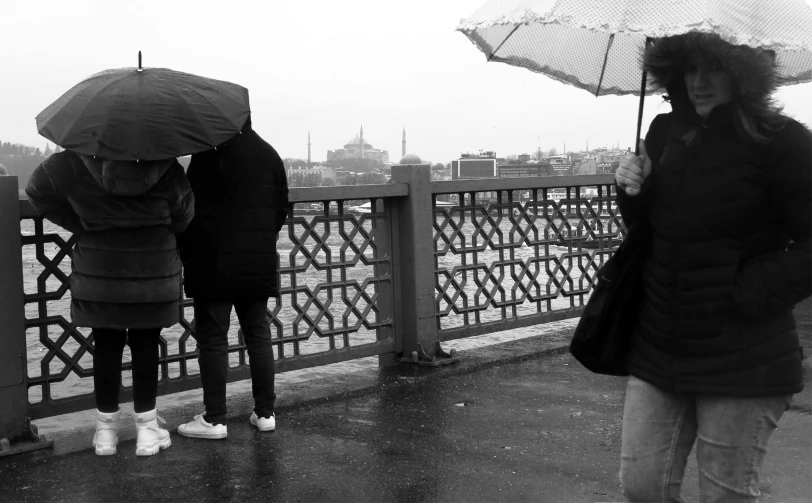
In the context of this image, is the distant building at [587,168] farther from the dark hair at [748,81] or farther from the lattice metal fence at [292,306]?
the dark hair at [748,81]

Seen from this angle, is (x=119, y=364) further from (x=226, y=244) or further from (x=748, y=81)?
(x=748, y=81)

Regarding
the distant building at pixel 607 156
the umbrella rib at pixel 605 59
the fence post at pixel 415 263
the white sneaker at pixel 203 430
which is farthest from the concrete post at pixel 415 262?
the umbrella rib at pixel 605 59

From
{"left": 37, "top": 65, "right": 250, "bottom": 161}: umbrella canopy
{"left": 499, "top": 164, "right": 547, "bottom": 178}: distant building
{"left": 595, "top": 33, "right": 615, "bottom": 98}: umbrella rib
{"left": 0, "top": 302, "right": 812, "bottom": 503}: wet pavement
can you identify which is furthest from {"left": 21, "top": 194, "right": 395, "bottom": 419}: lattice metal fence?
{"left": 595, "top": 33, "right": 615, "bottom": 98}: umbrella rib

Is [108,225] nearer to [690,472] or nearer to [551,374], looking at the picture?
[690,472]

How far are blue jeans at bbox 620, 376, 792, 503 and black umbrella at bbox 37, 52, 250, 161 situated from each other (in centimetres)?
266

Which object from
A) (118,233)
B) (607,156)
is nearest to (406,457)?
(118,233)

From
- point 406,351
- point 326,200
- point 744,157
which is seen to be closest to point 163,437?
point 326,200

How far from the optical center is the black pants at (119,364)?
16.5 feet

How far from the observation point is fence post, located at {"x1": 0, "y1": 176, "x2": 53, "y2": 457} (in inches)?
201

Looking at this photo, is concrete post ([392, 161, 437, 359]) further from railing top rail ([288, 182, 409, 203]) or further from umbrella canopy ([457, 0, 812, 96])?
umbrella canopy ([457, 0, 812, 96])

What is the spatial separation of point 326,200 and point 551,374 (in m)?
2.10

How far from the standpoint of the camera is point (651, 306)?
123 inches

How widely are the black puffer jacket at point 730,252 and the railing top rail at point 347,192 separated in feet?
11.9

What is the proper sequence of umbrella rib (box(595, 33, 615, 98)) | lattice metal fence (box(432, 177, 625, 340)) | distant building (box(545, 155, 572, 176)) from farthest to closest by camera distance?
distant building (box(545, 155, 572, 176)), lattice metal fence (box(432, 177, 625, 340)), umbrella rib (box(595, 33, 615, 98))
